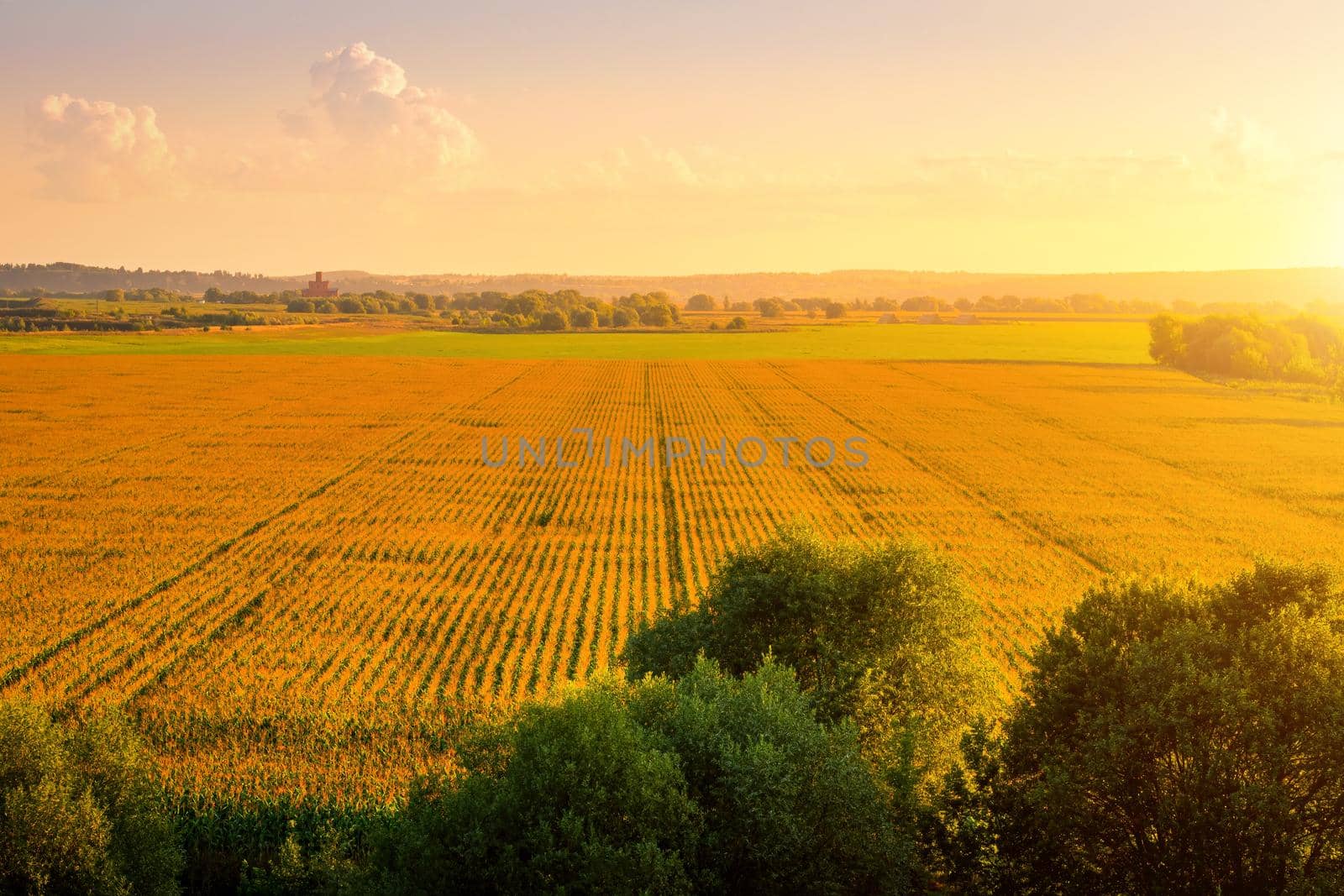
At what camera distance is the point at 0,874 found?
1330 cm

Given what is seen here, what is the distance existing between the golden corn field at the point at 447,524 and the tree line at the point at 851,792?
4.42m

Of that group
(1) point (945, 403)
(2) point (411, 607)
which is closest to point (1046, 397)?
(1) point (945, 403)

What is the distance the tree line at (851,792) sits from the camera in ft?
42.9

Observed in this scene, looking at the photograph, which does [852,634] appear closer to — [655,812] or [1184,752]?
[1184,752]

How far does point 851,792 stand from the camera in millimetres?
13977

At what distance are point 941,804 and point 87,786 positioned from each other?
13837 mm

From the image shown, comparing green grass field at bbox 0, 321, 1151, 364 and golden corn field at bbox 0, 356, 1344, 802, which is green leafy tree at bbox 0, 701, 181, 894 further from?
green grass field at bbox 0, 321, 1151, 364

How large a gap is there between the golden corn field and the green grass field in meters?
38.3

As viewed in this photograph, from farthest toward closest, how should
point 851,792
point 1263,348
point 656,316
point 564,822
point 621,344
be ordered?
point 656,316
point 621,344
point 1263,348
point 851,792
point 564,822

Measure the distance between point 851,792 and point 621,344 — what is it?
127 metres

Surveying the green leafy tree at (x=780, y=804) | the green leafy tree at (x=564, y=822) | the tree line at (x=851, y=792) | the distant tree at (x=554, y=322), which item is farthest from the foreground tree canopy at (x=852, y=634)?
the distant tree at (x=554, y=322)

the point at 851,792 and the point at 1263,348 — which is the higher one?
the point at 1263,348

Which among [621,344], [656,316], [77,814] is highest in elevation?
[656,316]

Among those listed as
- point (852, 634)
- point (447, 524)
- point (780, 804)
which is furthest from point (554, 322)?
point (780, 804)
